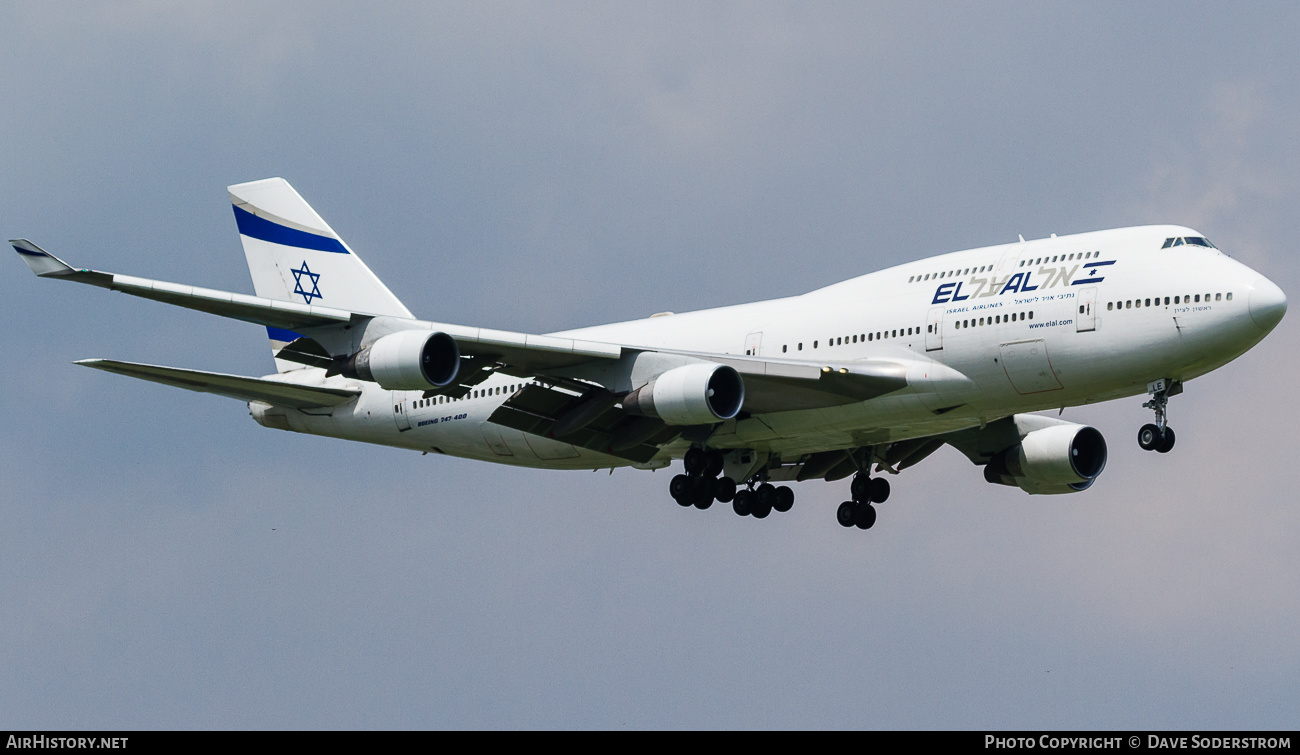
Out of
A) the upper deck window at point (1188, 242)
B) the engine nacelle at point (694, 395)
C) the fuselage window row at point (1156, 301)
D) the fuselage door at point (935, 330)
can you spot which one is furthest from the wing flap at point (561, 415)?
the upper deck window at point (1188, 242)

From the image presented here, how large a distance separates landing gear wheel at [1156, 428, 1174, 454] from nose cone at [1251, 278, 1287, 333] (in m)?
3.12

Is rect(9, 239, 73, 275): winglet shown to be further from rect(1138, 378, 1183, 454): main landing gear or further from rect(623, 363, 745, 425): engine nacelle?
rect(1138, 378, 1183, 454): main landing gear

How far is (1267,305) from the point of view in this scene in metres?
37.8

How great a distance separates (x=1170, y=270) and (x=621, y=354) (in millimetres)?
13239

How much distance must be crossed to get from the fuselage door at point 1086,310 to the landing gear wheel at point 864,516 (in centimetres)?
1165

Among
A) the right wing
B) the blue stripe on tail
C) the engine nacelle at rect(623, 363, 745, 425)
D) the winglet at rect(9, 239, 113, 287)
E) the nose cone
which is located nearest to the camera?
the winglet at rect(9, 239, 113, 287)

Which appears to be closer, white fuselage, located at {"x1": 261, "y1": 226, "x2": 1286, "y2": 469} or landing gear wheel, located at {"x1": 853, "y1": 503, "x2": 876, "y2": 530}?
white fuselage, located at {"x1": 261, "y1": 226, "x2": 1286, "y2": 469}

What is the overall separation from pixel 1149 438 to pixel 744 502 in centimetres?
1273

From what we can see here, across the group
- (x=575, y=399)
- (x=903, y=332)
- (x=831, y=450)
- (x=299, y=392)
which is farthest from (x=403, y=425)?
(x=903, y=332)

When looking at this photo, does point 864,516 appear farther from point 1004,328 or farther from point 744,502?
point 1004,328

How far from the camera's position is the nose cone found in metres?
37.7

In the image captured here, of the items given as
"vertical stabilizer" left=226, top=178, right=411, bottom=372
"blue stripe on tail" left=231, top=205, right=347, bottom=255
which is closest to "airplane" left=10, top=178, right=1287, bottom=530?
"vertical stabilizer" left=226, top=178, right=411, bottom=372

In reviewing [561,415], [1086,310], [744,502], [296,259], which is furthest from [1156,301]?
[296,259]
